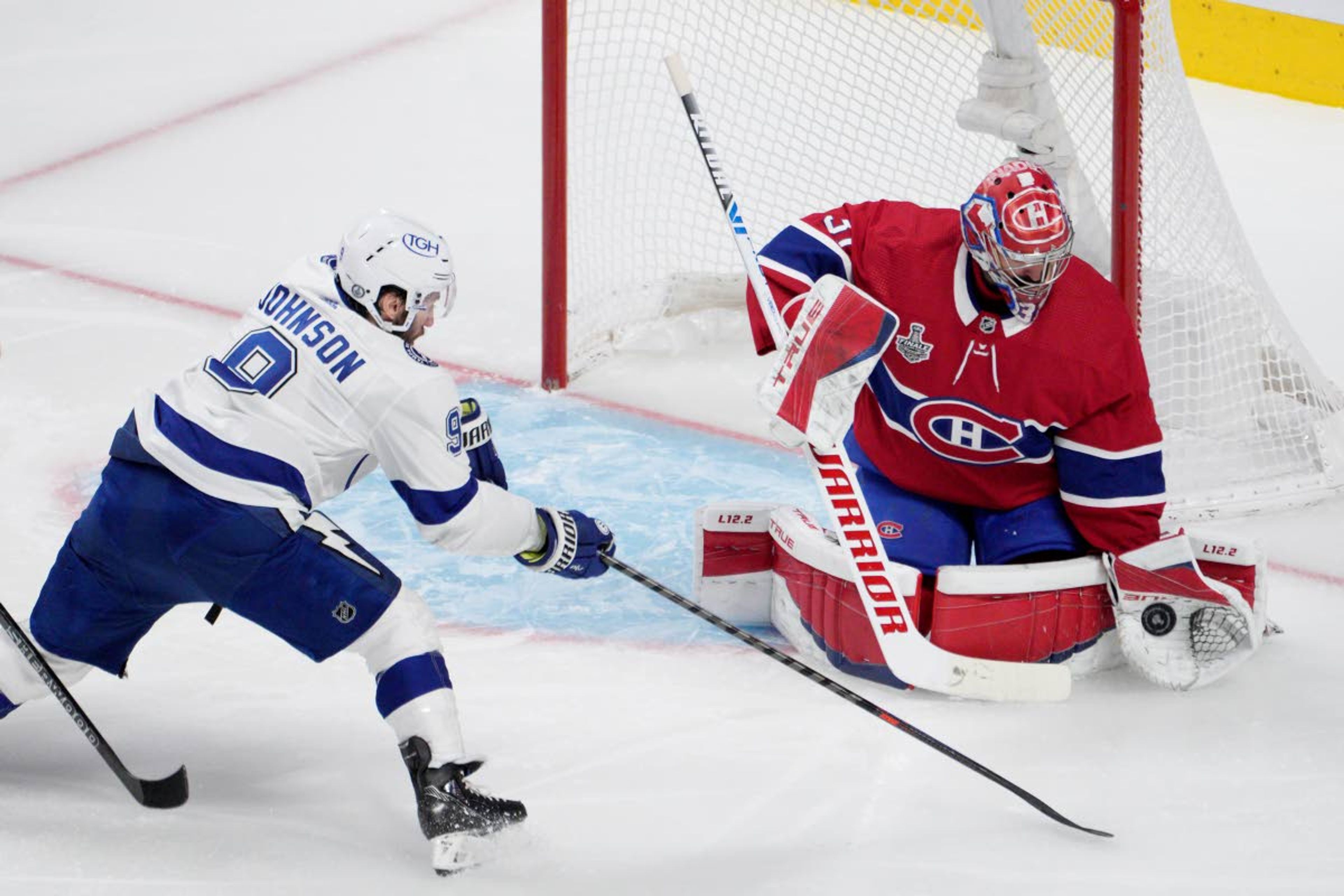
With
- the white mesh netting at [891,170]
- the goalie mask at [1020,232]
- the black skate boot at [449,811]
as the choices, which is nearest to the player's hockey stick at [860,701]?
the black skate boot at [449,811]

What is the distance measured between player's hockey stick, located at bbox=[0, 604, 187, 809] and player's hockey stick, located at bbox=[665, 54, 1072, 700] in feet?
3.45

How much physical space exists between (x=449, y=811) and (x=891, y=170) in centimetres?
248

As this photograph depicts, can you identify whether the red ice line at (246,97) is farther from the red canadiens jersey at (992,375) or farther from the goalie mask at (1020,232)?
the goalie mask at (1020,232)

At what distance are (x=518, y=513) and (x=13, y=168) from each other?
3680mm

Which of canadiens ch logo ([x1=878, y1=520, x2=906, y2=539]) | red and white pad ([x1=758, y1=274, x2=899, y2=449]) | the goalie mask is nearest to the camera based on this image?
the goalie mask

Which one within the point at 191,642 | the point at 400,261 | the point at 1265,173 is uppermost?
the point at 400,261

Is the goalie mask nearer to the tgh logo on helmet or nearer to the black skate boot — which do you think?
the tgh logo on helmet

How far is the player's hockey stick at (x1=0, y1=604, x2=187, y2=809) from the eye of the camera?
102 inches

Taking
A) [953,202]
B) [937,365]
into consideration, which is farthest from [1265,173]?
[937,365]

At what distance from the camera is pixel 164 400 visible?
2.52 m

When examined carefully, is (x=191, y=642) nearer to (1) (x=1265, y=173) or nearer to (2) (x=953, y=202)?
(2) (x=953, y=202)

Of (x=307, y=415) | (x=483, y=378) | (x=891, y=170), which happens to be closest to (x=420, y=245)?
(x=307, y=415)

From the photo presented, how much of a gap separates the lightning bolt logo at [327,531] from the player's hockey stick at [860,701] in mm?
416

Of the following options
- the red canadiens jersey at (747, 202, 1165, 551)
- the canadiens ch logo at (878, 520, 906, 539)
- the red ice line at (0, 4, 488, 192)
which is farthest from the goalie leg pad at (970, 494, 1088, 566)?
the red ice line at (0, 4, 488, 192)
